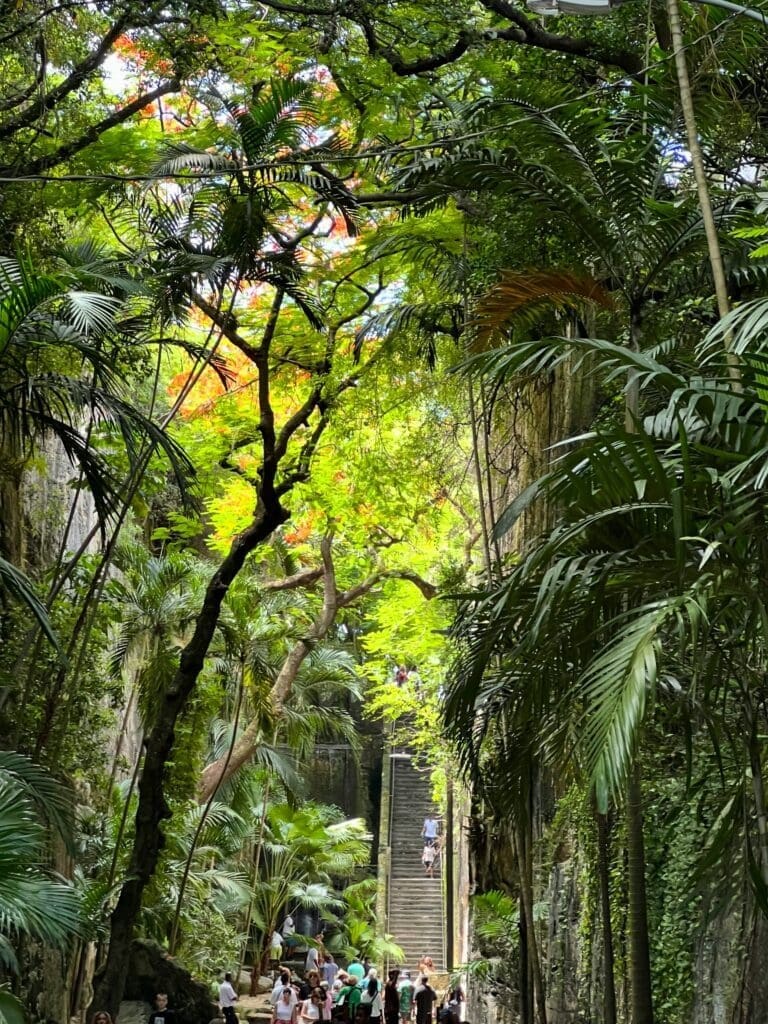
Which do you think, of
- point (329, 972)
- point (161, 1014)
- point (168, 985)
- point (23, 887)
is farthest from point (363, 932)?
point (23, 887)

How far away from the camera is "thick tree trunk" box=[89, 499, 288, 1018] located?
764 centimetres

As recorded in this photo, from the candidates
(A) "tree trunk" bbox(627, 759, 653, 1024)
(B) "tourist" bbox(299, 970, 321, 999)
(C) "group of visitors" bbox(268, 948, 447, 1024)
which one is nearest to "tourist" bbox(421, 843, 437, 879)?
(B) "tourist" bbox(299, 970, 321, 999)

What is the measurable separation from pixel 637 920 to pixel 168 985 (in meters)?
8.93

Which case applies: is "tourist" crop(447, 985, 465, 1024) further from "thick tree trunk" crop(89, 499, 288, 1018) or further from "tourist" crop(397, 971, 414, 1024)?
"thick tree trunk" crop(89, 499, 288, 1018)

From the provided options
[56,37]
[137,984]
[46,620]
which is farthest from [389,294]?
[137,984]

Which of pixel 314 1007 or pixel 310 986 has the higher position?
pixel 310 986

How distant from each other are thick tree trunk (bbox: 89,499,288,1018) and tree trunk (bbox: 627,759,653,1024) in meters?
4.16

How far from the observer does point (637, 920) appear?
4.77 m

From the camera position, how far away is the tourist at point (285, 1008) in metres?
11.8

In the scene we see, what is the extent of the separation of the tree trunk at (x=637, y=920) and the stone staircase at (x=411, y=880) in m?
15.7

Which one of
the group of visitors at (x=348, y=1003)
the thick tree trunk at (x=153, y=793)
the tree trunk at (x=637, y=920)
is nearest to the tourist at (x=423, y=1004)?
the group of visitors at (x=348, y=1003)

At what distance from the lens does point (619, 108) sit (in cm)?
745

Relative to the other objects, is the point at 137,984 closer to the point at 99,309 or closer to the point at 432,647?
the point at 432,647

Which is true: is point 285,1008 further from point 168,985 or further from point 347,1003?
point 168,985
